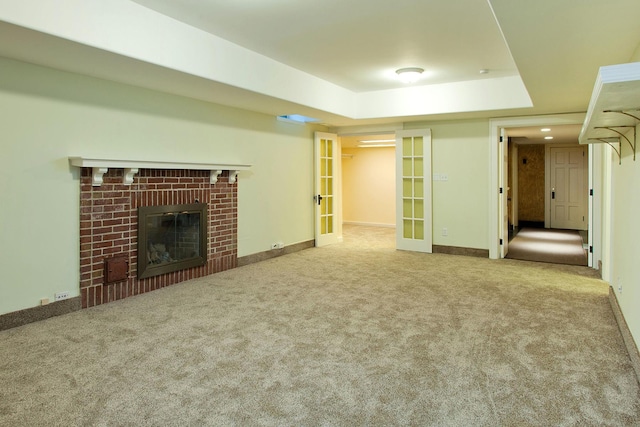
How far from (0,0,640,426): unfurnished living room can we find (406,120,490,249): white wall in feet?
0.10

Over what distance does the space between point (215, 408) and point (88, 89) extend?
3.20 m

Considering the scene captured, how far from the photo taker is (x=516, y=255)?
6.48m

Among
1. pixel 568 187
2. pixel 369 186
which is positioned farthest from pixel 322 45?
pixel 568 187

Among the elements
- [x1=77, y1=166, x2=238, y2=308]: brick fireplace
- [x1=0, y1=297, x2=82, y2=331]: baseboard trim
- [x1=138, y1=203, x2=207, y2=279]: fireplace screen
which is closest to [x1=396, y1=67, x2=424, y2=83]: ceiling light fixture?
[x1=77, y1=166, x2=238, y2=308]: brick fireplace

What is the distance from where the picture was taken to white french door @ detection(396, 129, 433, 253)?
6.68 m

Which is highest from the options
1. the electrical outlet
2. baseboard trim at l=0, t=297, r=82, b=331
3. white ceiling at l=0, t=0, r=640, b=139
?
white ceiling at l=0, t=0, r=640, b=139

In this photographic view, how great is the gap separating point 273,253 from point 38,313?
3190 mm

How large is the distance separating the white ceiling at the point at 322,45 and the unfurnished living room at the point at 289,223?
0.02 meters

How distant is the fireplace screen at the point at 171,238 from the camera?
171 inches

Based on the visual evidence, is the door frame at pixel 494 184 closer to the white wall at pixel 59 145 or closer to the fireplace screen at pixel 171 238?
the white wall at pixel 59 145

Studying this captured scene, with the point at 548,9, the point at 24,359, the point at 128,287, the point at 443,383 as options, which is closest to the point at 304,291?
the point at 128,287

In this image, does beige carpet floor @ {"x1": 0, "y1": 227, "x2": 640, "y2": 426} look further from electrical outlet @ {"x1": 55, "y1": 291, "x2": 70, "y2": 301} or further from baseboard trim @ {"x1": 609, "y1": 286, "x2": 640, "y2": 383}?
electrical outlet @ {"x1": 55, "y1": 291, "x2": 70, "y2": 301}

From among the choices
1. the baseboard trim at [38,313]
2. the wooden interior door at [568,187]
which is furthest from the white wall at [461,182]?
the wooden interior door at [568,187]

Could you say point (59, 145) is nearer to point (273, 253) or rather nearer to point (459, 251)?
point (273, 253)
